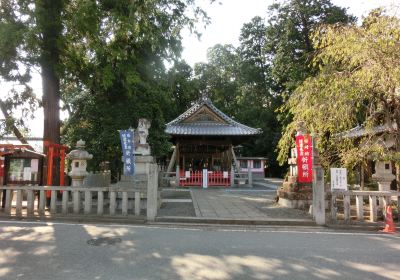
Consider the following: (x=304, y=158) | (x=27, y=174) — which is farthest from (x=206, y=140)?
(x=27, y=174)

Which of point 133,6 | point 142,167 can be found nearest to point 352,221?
point 142,167

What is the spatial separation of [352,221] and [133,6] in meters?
9.22

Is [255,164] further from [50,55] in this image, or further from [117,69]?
[50,55]

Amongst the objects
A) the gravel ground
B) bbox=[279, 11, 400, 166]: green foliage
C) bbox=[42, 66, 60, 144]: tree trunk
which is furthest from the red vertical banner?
bbox=[42, 66, 60, 144]: tree trunk

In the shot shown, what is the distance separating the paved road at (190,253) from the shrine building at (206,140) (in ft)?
52.3

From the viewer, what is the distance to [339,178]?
30.4 feet

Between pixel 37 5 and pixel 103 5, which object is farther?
pixel 103 5

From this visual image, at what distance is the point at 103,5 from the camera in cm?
1160

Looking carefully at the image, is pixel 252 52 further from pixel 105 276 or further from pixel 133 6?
pixel 105 276

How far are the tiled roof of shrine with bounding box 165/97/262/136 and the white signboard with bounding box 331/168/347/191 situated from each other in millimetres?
15939

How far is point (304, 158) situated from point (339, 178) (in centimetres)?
200

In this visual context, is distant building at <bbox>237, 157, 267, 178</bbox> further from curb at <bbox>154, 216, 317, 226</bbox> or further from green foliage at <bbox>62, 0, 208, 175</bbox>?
curb at <bbox>154, 216, 317, 226</bbox>

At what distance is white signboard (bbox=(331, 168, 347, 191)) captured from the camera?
9227 mm

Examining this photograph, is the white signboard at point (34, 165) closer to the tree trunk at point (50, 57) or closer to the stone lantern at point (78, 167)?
the stone lantern at point (78, 167)
